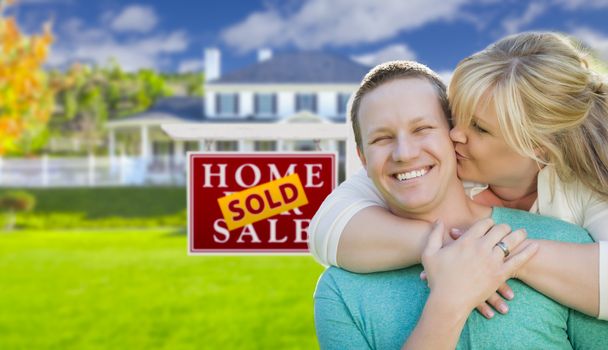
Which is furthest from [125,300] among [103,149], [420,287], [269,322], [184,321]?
[103,149]

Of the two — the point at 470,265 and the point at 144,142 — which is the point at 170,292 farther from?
the point at 144,142

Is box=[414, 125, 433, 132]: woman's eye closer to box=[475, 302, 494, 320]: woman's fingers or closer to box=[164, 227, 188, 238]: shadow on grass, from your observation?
box=[475, 302, 494, 320]: woman's fingers

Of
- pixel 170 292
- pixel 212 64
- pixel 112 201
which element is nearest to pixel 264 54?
pixel 212 64

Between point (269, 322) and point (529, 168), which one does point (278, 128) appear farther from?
point (269, 322)

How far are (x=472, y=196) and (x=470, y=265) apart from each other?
1.38 ft

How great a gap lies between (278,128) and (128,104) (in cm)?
4961

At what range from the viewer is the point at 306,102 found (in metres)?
28.9

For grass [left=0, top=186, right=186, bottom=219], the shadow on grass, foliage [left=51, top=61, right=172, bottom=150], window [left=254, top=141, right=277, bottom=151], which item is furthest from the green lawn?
foliage [left=51, top=61, right=172, bottom=150]

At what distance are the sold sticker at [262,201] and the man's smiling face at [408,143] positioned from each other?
45.6 inches

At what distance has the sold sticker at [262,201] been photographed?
9.02ft

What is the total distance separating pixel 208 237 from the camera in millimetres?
2787

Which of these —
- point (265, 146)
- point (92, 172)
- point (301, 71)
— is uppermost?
point (301, 71)

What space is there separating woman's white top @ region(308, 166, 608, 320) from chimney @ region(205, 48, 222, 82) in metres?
29.1

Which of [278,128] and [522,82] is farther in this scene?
[278,128]
